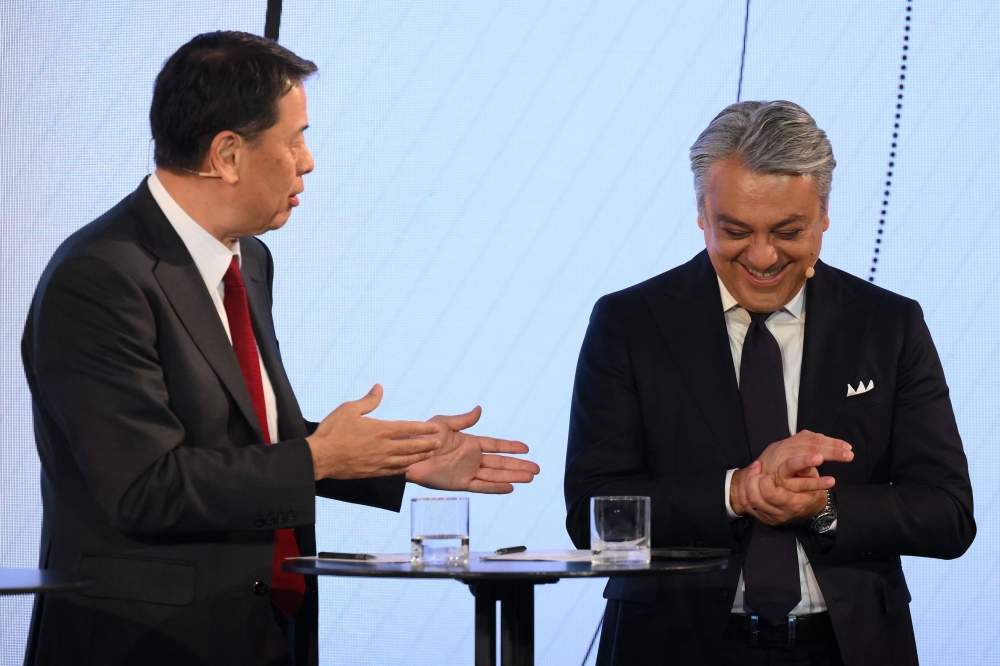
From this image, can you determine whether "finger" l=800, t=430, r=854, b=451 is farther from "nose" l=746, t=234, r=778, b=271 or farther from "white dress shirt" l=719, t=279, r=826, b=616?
"nose" l=746, t=234, r=778, b=271

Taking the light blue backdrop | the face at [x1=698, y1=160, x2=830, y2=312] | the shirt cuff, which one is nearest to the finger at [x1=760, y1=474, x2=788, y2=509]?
the shirt cuff

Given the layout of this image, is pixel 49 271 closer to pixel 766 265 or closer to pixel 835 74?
pixel 766 265

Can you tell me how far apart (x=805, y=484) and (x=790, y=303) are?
471mm

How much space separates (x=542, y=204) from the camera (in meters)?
3.14

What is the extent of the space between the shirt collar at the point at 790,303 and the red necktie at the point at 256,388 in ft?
2.78

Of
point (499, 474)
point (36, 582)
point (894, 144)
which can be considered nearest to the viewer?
point (36, 582)

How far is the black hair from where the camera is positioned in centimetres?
198

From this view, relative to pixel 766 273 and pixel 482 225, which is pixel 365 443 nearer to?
pixel 766 273

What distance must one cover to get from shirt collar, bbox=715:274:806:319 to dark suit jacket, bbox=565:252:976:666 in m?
0.02

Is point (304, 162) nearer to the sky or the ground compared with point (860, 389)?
nearer to the sky

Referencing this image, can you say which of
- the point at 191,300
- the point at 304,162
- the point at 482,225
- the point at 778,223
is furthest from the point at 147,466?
the point at 482,225

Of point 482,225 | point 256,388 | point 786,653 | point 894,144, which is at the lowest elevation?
point 786,653

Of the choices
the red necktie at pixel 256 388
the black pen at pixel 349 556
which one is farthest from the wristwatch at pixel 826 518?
the red necktie at pixel 256 388

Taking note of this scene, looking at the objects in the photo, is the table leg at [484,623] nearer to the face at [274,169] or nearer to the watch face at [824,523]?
the watch face at [824,523]
